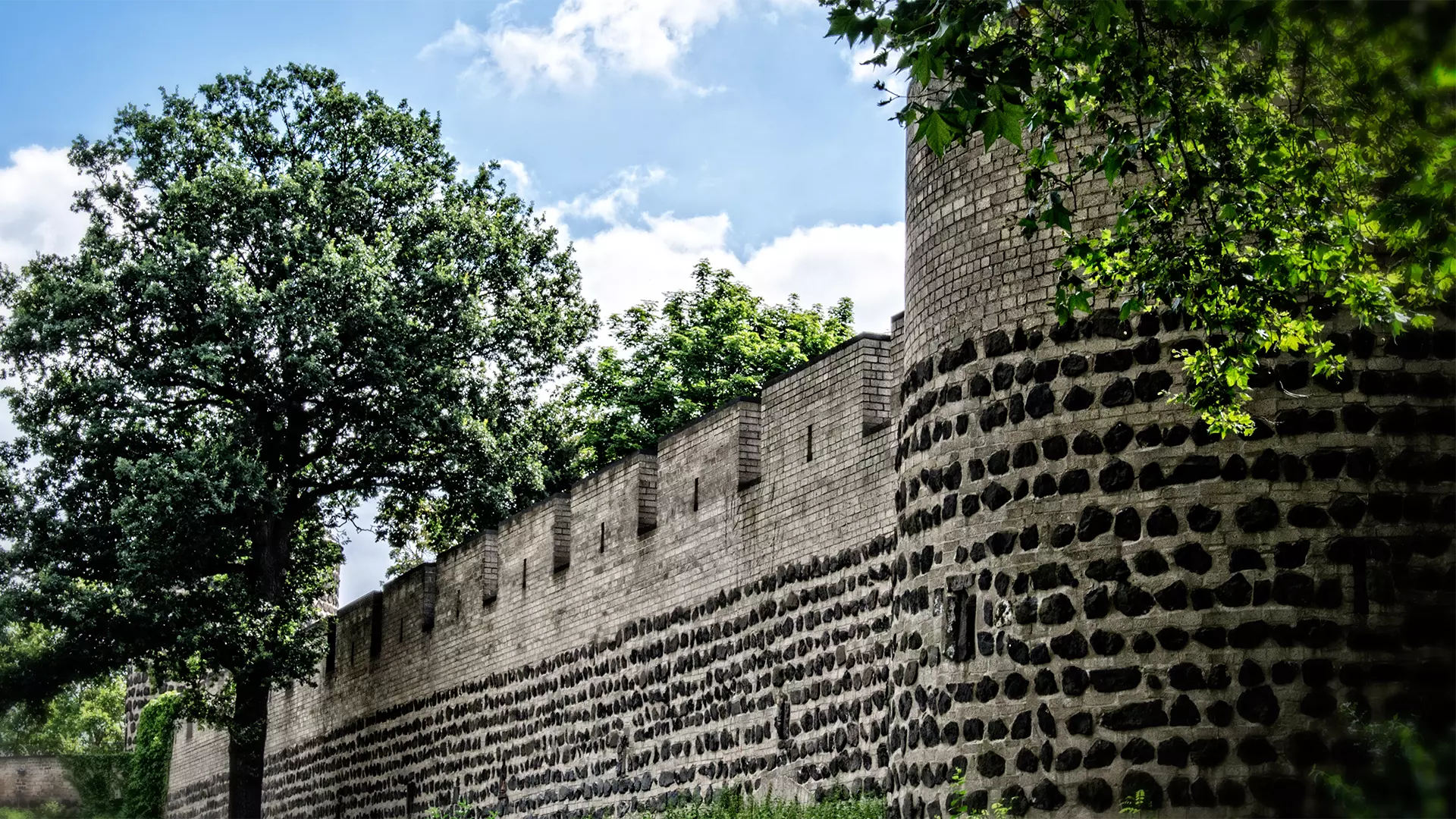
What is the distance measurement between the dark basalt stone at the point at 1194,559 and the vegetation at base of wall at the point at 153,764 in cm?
2794

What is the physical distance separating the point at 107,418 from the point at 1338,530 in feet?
54.7

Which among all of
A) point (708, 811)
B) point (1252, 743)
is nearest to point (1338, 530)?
point (1252, 743)

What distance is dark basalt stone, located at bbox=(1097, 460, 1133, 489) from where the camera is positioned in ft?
30.2

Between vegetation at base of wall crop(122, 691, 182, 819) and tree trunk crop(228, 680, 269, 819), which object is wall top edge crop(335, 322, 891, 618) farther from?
Answer: vegetation at base of wall crop(122, 691, 182, 819)

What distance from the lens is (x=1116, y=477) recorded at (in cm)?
926

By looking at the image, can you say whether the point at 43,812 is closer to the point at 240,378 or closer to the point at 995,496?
the point at 240,378

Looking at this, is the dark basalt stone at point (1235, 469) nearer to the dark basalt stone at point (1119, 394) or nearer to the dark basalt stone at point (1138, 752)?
the dark basalt stone at point (1119, 394)

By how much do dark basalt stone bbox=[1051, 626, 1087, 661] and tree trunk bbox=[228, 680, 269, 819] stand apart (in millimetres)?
15646

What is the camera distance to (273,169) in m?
23.0

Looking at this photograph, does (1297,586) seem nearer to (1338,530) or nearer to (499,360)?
(1338,530)

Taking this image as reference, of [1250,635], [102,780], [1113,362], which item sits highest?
[102,780]

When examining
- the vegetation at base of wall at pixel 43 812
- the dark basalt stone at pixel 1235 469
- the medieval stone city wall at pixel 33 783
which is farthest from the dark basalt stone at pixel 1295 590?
the medieval stone city wall at pixel 33 783

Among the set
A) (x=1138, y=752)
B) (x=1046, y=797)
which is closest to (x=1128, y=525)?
(x=1138, y=752)

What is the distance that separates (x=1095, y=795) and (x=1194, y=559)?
4.15ft
